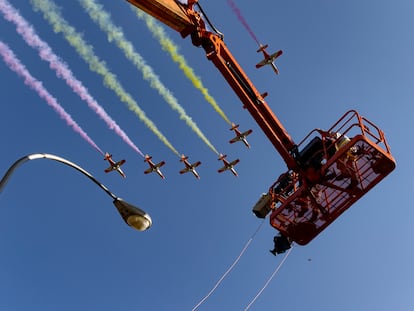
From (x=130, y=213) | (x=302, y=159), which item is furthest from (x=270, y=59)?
(x=130, y=213)

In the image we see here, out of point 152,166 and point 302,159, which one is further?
point 152,166

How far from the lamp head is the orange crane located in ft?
40.0

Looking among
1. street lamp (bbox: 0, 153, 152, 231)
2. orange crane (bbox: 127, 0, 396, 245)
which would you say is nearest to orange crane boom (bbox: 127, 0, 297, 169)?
orange crane (bbox: 127, 0, 396, 245)

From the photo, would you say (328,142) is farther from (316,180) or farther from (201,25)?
(201,25)

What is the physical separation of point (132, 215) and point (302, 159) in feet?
52.1

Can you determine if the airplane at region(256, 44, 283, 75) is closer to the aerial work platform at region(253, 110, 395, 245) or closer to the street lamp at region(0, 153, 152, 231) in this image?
the aerial work platform at region(253, 110, 395, 245)

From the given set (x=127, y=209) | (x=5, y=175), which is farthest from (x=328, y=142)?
(x=5, y=175)

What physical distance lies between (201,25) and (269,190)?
8228mm

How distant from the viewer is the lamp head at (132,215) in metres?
10.6

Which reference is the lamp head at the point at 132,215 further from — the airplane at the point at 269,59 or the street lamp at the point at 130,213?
the airplane at the point at 269,59

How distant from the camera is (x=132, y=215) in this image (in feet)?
34.7

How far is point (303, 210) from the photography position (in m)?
24.1

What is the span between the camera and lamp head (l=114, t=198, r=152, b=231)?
34.7ft

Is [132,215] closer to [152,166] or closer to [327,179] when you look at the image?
[327,179]
